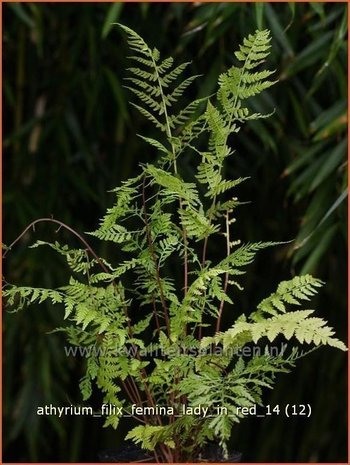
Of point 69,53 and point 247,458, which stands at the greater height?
point 69,53

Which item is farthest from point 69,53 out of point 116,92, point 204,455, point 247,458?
point 204,455

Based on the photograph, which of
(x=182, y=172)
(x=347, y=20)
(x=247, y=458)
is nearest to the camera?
(x=347, y=20)

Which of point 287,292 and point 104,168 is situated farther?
point 104,168

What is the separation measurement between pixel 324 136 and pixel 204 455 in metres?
0.70

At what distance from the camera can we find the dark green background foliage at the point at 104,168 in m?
1.64

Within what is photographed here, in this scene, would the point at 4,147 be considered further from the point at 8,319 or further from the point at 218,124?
the point at 218,124

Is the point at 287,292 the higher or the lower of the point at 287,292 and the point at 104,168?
the lower

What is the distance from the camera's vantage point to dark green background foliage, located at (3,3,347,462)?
1.64 metres

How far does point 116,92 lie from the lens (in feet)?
5.39

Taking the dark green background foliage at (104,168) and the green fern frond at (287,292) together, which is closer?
the green fern frond at (287,292)

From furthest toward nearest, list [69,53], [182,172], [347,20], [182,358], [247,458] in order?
1. [247,458]
2. [69,53]
3. [182,172]
4. [347,20]
5. [182,358]

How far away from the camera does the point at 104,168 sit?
1740 millimetres

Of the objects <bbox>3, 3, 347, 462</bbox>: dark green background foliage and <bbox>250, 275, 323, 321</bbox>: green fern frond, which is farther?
<bbox>3, 3, 347, 462</bbox>: dark green background foliage

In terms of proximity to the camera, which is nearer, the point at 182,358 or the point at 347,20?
the point at 182,358
